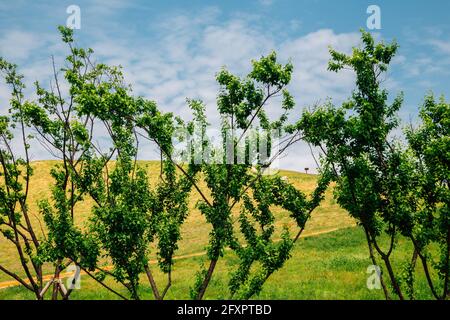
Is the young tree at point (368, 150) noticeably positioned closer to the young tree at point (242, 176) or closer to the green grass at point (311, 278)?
the young tree at point (242, 176)

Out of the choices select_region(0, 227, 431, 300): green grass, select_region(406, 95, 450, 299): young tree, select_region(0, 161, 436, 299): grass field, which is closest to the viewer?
select_region(406, 95, 450, 299): young tree

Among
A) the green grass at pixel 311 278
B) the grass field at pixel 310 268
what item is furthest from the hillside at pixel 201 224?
the green grass at pixel 311 278

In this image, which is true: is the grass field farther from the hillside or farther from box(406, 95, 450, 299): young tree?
box(406, 95, 450, 299): young tree

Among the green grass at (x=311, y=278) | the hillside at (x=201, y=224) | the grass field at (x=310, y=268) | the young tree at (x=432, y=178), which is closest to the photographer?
the young tree at (x=432, y=178)

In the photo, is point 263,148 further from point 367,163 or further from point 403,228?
point 403,228

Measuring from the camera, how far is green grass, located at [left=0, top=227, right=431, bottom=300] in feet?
82.9

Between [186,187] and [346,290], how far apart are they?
1328 cm

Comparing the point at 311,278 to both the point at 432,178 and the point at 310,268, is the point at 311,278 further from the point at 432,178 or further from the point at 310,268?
the point at 432,178

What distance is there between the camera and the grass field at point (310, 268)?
25594 millimetres

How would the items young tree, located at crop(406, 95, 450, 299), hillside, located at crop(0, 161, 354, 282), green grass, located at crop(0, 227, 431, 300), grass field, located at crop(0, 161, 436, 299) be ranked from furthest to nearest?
hillside, located at crop(0, 161, 354, 282) < grass field, located at crop(0, 161, 436, 299) < green grass, located at crop(0, 227, 431, 300) < young tree, located at crop(406, 95, 450, 299)

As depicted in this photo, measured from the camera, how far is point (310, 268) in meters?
31.3

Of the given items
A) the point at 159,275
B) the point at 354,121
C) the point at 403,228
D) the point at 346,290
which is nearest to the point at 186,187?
the point at 354,121

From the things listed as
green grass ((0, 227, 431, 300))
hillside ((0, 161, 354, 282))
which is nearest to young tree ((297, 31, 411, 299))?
green grass ((0, 227, 431, 300))

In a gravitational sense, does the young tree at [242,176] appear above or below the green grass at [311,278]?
above
